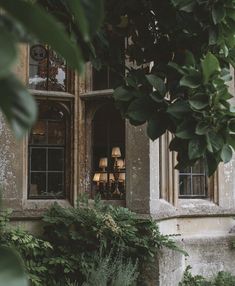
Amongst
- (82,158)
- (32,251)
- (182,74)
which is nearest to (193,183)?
(82,158)

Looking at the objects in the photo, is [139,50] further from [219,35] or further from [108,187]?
[108,187]

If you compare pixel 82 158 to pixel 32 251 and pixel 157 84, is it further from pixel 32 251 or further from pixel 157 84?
pixel 157 84

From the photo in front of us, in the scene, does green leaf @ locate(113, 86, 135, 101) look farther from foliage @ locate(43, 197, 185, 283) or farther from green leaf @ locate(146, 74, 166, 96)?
foliage @ locate(43, 197, 185, 283)

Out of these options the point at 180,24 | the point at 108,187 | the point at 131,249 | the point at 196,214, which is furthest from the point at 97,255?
the point at 180,24

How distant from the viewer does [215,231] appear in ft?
23.8

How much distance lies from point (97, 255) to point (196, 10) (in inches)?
139

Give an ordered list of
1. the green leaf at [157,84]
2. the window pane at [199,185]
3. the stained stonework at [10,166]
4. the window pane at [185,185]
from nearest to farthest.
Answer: the green leaf at [157,84]
the stained stonework at [10,166]
the window pane at [185,185]
the window pane at [199,185]

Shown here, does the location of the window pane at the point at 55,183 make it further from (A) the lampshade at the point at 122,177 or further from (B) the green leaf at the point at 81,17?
(B) the green leaf at the point at 81,17

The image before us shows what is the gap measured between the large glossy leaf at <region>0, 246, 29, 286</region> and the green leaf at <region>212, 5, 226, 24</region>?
1.86m

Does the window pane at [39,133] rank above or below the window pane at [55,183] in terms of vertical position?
above

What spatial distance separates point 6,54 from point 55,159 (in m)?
5.99

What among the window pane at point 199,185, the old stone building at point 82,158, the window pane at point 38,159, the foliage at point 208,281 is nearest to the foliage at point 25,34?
the old stone building at point 82,158

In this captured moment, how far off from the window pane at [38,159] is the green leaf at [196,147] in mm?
4502

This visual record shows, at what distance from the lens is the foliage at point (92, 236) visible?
213 inches
